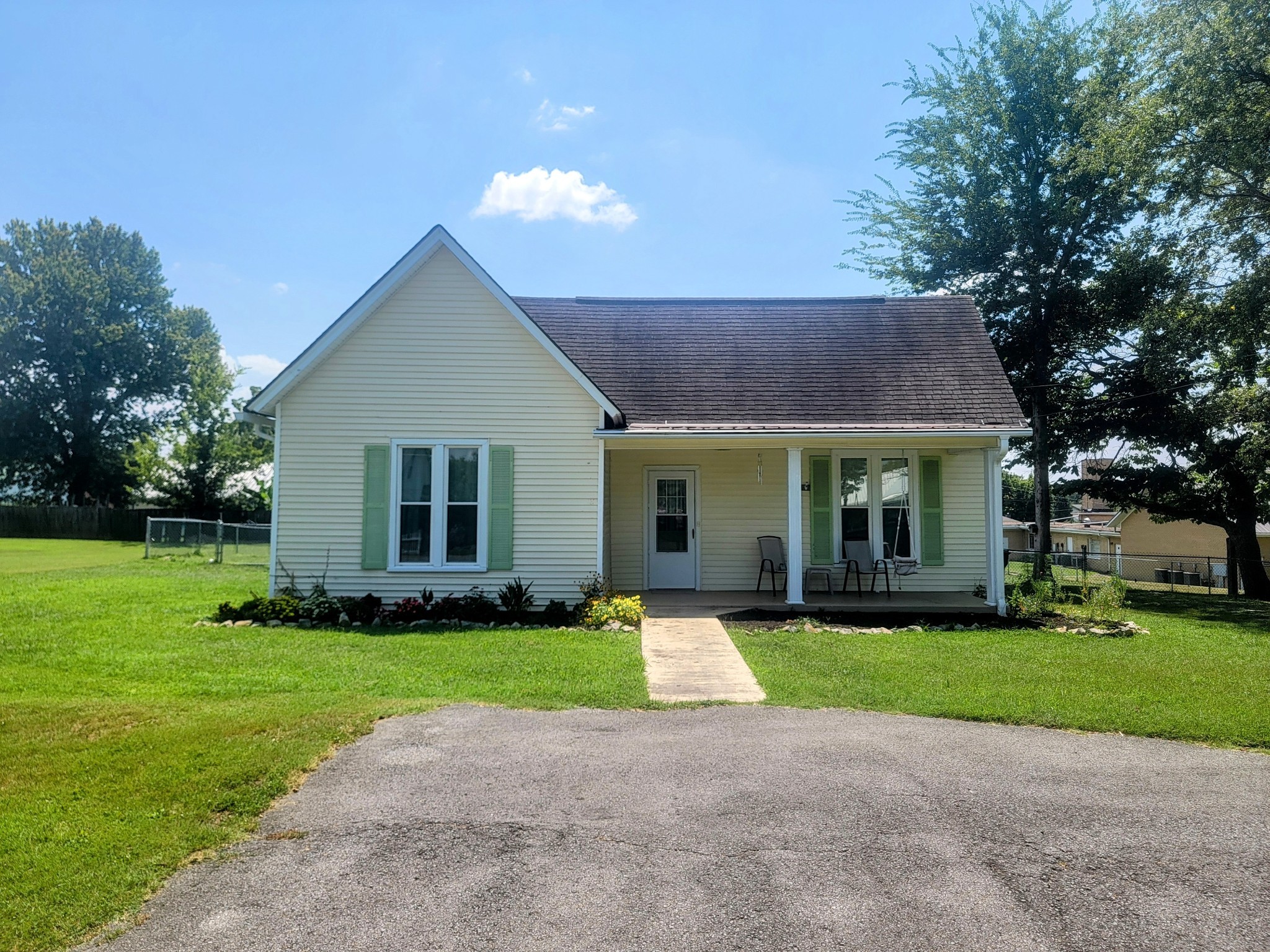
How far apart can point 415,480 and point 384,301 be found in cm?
265

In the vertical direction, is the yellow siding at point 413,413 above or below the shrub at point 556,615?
above

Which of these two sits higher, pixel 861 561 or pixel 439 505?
pixel 439 505

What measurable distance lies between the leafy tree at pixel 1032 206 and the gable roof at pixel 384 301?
14.5 m

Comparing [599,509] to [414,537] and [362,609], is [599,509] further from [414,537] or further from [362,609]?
[362,609]

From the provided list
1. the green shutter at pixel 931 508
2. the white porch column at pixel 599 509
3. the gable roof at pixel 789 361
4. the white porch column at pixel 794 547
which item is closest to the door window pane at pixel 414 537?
the white porch column at pixel 599 509

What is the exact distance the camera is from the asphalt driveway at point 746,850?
3.07m

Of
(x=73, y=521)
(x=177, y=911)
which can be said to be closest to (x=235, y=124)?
(x=177, y=911)

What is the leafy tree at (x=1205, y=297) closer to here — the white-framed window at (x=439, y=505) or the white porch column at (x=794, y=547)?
the white porch column at (x=794, y=547)

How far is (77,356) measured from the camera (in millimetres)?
44250

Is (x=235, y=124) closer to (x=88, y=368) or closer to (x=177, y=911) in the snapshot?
(x=177, y=911)

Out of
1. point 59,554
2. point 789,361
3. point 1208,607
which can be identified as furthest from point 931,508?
point 59,554

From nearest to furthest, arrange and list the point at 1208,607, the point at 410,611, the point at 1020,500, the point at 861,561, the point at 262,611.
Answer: the point at 262,611, the point at 410,611, the point at 861,561, the point at 1208,607, the point at 1020,500

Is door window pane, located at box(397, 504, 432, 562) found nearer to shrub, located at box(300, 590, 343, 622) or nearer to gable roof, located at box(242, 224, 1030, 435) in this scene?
shrub, located at box(300, 590, 343, 622)

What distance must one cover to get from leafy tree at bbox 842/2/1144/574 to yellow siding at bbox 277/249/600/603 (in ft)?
48.0
